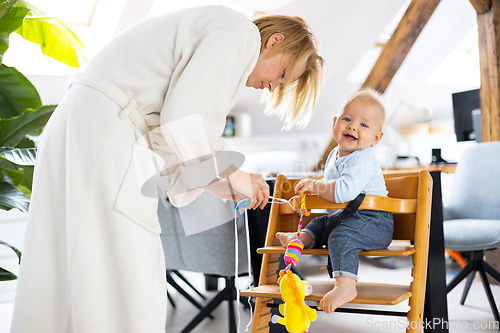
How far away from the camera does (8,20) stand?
1541mm

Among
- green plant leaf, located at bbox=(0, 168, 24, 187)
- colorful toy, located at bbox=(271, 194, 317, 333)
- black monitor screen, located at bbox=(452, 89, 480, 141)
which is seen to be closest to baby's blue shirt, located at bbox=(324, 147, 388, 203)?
A: colorful toy, located at bbox=(271, 194, 317, 333)

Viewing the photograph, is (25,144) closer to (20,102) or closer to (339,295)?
(20,102)

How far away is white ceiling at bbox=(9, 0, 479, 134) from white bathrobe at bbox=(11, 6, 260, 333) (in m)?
2.37

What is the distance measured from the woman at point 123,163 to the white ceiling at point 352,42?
2375 millimetres

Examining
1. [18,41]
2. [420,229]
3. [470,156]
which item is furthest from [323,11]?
[420,229]

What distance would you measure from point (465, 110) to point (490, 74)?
46 centimetres

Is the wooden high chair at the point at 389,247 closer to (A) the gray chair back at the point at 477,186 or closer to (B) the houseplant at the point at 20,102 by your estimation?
(B) the houseplant at the point at 20,102

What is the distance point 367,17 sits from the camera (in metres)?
3.71

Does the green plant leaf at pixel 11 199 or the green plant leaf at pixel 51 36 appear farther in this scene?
the green plant leaf at pixel 51 36

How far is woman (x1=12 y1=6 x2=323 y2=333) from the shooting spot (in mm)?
761

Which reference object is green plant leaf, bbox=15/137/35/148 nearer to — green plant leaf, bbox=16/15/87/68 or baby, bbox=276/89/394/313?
green plant leaf, bbox=16/15/87/68

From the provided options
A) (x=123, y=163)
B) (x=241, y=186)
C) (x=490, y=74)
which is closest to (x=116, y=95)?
(x=123, y=163)

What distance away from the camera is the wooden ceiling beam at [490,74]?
2.86 metres

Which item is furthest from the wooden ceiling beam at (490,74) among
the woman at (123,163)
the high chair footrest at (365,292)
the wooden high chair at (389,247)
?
the woman at (123,163)
